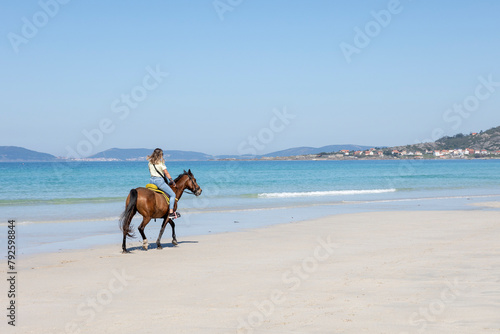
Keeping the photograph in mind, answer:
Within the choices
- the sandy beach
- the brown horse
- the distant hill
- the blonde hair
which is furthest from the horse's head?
the distant hill

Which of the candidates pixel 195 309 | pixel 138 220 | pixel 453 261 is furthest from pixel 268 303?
pixel 138 220

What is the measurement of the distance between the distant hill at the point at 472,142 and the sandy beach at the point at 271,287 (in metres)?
170

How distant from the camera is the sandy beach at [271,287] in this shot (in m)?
6.33

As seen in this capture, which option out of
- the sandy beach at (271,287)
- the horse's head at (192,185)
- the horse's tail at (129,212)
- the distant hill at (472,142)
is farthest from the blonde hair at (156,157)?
the distant hill at (472,142)

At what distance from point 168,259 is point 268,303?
4.62 metres

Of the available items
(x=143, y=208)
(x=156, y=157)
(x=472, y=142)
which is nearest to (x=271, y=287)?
(x=143, y=208)

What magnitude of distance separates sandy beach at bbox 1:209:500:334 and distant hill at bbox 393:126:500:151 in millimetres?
169861

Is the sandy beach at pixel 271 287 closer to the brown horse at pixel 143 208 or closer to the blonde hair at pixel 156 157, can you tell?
the brown horse at pixel 143 208

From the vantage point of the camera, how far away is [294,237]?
1449 centimetres

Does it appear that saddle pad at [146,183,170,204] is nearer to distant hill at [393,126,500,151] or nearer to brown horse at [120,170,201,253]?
brown horse at [120,170,201,253]

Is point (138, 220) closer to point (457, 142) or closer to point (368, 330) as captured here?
point (368, 330)

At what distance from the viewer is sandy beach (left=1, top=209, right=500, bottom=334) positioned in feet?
20.8

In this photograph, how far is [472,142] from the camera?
176 metres

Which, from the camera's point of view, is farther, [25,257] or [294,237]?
[294,237]
